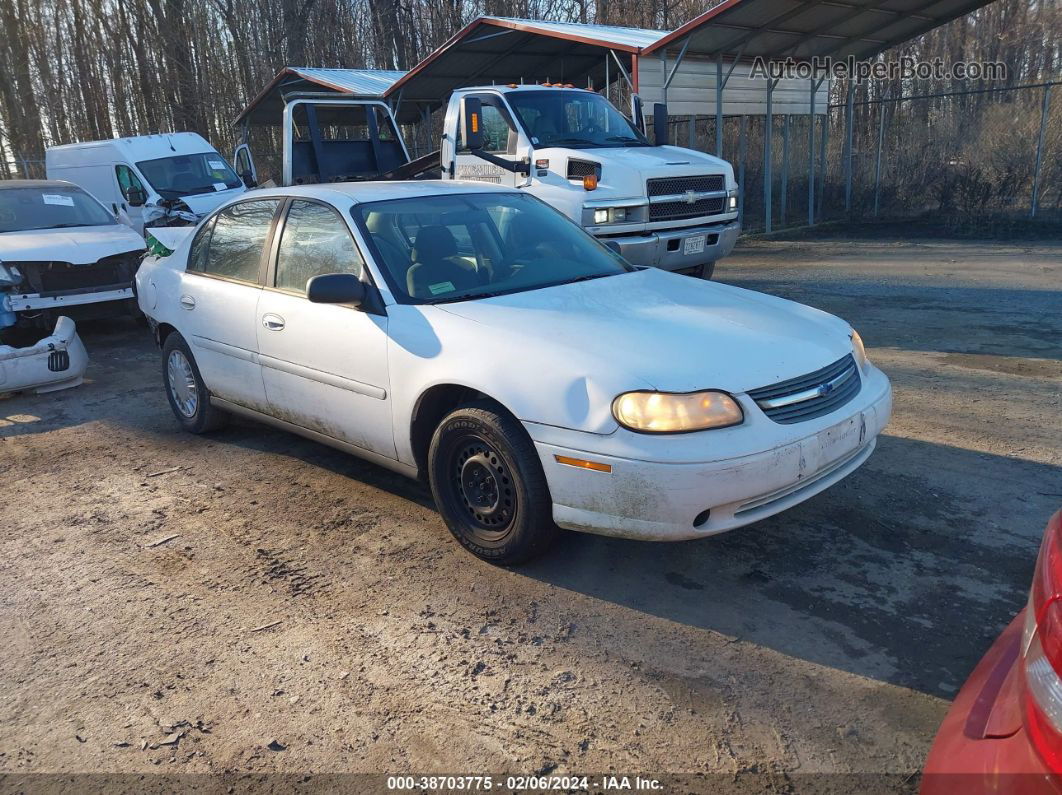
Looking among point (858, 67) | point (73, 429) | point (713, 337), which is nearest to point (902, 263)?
point (858, 67)

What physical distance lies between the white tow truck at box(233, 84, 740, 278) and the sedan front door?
4124 millimetres

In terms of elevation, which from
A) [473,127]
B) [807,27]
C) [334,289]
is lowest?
[334,289]

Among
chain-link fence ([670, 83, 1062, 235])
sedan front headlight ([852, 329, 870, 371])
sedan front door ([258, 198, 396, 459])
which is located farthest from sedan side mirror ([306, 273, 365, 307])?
chain-link fence ([670, 83, 1062, 235])

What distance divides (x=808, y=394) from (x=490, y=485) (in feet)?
4.61

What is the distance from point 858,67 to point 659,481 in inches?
689

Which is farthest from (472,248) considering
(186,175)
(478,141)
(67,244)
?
(186,175)

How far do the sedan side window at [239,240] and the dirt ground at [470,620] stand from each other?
118cm

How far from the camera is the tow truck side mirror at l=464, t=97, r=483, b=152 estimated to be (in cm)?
933

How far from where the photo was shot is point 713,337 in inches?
143

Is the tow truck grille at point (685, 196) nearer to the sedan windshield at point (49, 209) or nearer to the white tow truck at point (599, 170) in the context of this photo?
the white tow truck at point (599, 170)

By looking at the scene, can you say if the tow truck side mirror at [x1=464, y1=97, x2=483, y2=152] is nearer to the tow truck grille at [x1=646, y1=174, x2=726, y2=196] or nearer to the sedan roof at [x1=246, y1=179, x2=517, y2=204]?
the tow truck grille at [x1=646, y1=174, x2=726, y2=196]

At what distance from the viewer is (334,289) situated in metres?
3.96

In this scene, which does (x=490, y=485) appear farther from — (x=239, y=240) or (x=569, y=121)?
(x=569, y=121)

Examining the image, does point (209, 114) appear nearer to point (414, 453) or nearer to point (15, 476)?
point (15, 476)
